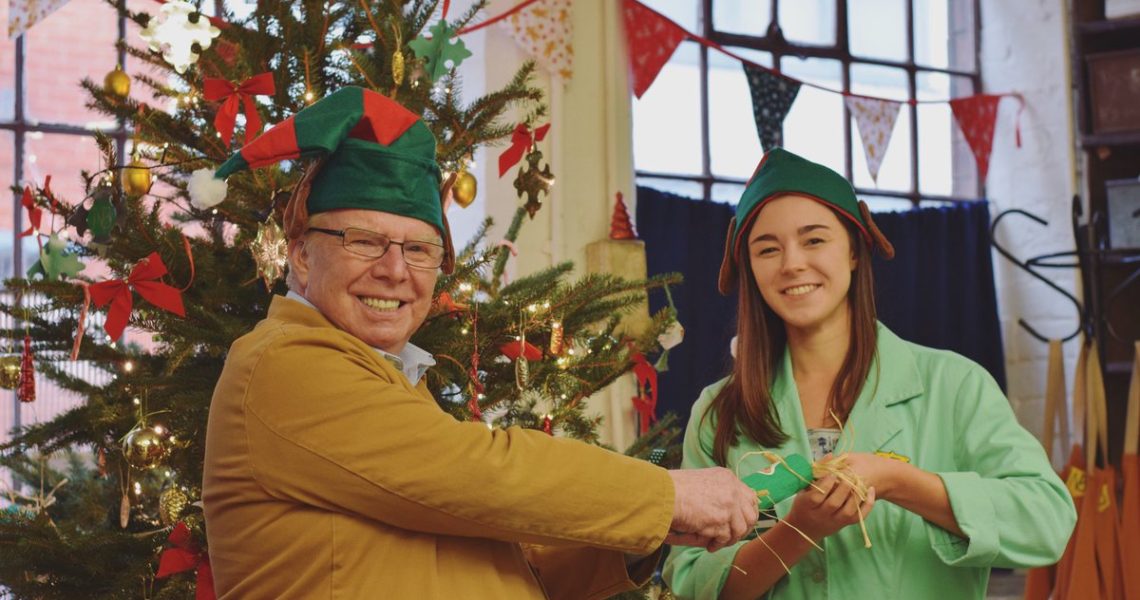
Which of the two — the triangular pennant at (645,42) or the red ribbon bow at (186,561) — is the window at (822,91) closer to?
the triangular pennant at (645,42)

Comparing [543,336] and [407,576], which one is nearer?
[407,576]

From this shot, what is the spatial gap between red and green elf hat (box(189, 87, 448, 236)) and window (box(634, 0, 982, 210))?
324 cm

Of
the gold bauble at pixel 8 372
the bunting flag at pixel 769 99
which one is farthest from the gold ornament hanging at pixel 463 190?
the bunting flag at pixel 769 99

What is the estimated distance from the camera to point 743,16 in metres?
4.98

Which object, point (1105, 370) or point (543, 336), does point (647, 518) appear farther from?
point (1105, 370)

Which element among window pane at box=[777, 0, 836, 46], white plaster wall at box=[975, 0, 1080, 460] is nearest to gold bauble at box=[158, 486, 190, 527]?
window pane at box=[777, 0, 836, 46]

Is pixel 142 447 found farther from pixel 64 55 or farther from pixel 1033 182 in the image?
pixel 1033 182

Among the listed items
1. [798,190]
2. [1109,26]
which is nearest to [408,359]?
[798,190]

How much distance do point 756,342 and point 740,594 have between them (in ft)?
1.28

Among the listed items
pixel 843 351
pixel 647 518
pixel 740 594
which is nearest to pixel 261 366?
pixel 647 518

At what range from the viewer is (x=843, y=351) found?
1.89 metres

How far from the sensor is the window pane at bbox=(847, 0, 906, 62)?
17.2 ft

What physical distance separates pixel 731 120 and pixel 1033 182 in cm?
127

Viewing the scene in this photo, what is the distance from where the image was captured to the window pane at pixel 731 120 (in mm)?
4906
